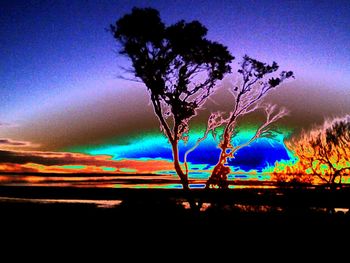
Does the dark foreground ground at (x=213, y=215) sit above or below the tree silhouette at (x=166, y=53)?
below

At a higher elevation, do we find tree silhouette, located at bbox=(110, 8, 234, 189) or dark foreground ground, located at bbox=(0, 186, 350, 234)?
tree silhouette, located at bbox=(110, 8, 234, 189)

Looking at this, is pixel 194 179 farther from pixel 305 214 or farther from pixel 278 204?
pixel 305 214

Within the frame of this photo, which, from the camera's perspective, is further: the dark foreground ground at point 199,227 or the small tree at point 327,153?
the small tree at point 327,153

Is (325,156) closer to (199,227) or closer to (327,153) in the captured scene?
(327,153)

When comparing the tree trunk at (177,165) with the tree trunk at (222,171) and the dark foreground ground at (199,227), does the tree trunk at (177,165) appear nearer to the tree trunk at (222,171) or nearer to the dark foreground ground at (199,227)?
the dark foreground ground at (199,227)

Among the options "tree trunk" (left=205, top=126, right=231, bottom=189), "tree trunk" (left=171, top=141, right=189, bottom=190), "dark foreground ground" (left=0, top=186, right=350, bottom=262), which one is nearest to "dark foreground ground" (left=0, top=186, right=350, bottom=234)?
"dark foreground ground" (left=0, top=186, right=350, bottom=262)

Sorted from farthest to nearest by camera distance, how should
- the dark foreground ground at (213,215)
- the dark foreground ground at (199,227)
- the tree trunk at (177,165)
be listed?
the tree trunk at (177,165) < the dark foreground ground at (213,215) < the dark foreground ground at (199,227)

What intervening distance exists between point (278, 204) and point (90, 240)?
344 inches

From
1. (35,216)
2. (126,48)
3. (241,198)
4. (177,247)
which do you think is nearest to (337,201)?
(241,198)

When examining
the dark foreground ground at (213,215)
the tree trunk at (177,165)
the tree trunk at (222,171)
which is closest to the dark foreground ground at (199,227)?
the dark foreground ground at (213,215)

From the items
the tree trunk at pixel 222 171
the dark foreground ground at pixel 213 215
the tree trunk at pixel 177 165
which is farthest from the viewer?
the tree trunk at pixel 222 171

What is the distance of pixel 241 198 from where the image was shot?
627 inches

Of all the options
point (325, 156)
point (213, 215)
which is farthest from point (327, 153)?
point (213, 215)

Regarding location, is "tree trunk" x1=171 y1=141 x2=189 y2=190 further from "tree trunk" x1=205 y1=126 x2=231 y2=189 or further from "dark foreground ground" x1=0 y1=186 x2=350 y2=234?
"tree trunk" x1=205 y1=126 x2=231 y2=189
